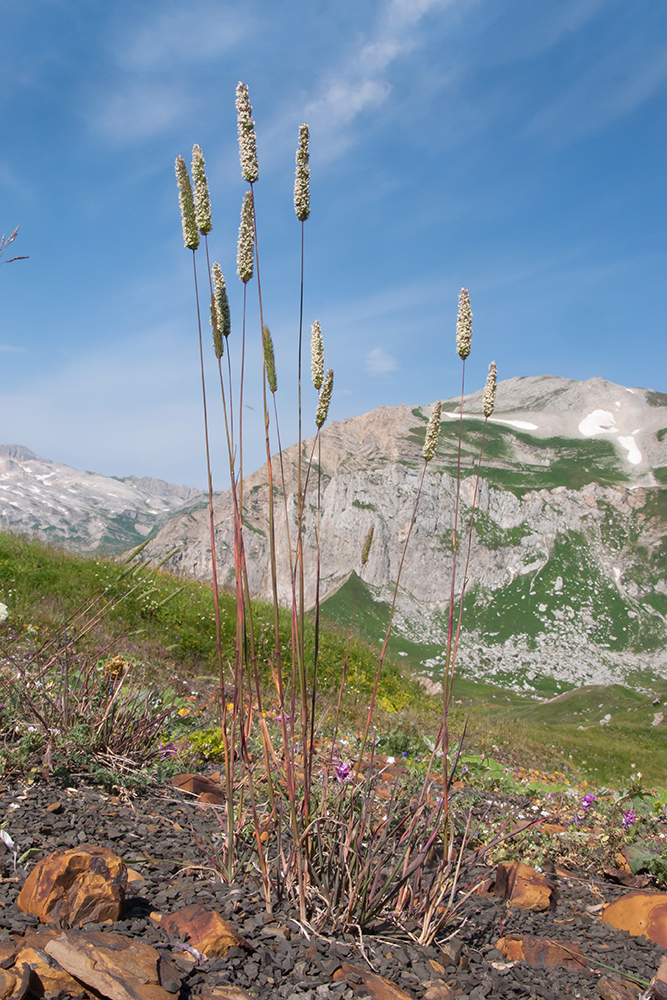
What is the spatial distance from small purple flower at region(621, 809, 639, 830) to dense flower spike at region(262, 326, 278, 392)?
3.85 m

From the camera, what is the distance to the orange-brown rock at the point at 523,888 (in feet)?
8.56

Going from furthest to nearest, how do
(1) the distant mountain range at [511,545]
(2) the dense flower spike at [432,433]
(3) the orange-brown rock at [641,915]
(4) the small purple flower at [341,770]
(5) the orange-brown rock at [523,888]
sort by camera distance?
(1) the distant mountain range at [511,545], (4) the small purple flower at [341,770], (5) the orange-brown rock at [523,888], (3) the orange-brown rock at [641,915], (2) the dense flower spike at [432,433]

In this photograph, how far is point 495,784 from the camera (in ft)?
15.5

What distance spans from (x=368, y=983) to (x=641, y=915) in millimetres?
1601

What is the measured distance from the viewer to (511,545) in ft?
155

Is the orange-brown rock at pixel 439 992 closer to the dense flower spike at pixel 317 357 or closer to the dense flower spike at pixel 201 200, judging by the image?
the dense flower spike at pixel 317 357

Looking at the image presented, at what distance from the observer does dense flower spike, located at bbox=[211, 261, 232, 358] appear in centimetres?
198

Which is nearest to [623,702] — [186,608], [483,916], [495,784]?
[186,608]

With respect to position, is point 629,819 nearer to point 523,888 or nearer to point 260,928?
point 523,888

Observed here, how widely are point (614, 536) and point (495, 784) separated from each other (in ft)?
155

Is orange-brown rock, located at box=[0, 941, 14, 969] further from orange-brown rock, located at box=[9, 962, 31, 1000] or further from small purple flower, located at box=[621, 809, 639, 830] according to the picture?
small purple flower, located at box=[621, 809, 639, 830]

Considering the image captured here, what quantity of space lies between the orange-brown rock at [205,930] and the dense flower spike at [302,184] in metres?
2.18

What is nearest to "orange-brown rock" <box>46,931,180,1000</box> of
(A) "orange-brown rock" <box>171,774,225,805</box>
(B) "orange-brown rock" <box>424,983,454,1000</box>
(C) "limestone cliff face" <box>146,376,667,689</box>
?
(B) "orange-brown rock" <box>424,983,454,1000</box>

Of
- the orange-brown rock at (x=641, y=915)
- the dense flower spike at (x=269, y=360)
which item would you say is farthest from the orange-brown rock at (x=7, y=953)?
the orange-brown rock at (x=641, y=915)
